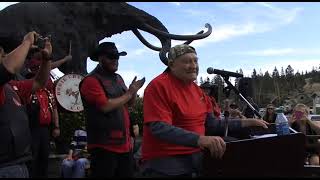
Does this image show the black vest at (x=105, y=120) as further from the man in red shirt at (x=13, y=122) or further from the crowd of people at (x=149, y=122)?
the man in red shirt at (x=13, y=122)

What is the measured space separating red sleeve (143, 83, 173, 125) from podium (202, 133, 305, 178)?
391mm

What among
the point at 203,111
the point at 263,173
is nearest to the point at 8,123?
the point at 203,111

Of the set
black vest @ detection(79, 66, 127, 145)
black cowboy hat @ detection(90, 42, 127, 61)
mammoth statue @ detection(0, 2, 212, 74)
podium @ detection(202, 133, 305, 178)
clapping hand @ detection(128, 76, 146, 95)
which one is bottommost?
podium @ detection(202, 133, 305, 178)

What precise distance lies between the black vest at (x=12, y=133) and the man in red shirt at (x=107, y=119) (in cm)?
112

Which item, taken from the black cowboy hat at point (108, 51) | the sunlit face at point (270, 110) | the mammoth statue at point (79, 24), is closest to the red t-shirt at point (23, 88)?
the black cowboy hat at point (108, 51)

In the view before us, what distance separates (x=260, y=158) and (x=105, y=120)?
1.86 metres

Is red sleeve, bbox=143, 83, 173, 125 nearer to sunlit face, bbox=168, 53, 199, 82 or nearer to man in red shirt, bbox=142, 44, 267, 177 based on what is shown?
man in red shirt, bbox=142, 44, 267, 177

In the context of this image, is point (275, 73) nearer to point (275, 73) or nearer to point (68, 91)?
point (275, 73)

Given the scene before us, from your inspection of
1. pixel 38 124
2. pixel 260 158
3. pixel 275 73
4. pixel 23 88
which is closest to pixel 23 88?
pixel 23 88

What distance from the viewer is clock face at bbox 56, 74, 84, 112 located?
310 inches

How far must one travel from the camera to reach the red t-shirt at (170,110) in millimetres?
3016

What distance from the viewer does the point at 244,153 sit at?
8.88 feet

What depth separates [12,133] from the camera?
296 centimetres

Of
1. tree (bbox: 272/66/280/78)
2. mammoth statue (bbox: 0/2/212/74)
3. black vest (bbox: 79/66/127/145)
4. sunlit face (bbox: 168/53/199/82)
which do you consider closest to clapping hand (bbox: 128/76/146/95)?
black vest (bbox: 79/66/127/145)
